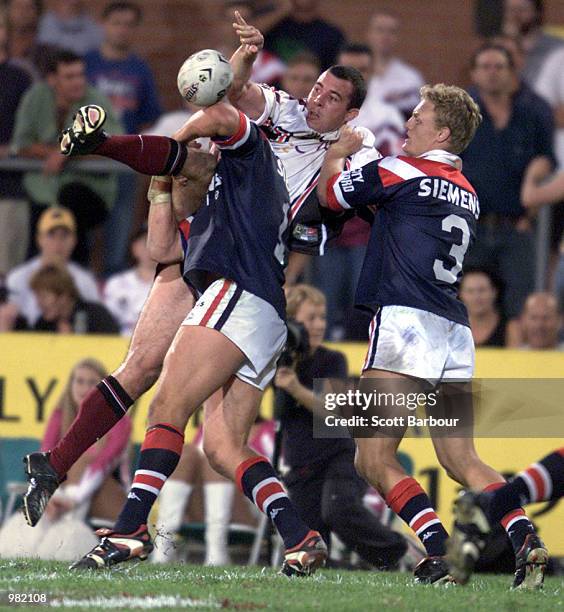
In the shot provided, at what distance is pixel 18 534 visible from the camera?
9.73 metres

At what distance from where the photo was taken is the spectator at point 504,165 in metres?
11.6

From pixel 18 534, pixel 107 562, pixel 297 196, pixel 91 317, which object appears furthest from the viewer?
pixel 91 317

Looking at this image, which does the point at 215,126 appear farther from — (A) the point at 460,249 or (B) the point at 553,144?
(B) the point at 553,144

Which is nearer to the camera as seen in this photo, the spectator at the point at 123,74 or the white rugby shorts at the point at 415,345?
the white rugby shorts at the point at 415,345

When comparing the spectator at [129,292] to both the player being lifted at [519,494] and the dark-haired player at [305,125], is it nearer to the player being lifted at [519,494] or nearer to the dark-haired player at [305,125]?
the dark-haired player at [305,125]

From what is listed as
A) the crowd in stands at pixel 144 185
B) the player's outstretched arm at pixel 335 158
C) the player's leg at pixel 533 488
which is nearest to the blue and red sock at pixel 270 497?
the player's leg at pixel 533 488

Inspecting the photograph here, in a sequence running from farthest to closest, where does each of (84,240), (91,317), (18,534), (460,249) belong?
(84,240), (91,317), (18,534), (460,249)

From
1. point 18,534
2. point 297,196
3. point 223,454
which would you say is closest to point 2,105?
point 18,534

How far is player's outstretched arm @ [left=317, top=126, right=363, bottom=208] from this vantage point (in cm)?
735

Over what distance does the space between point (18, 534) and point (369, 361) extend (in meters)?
3.74

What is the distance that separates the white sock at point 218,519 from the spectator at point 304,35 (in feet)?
14.5

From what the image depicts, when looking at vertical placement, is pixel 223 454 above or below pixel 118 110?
below


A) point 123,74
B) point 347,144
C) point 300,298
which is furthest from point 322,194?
point 123,74

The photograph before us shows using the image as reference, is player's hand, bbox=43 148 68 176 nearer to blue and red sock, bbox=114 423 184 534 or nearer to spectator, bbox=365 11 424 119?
spectator, bbox=365 11 424 119
